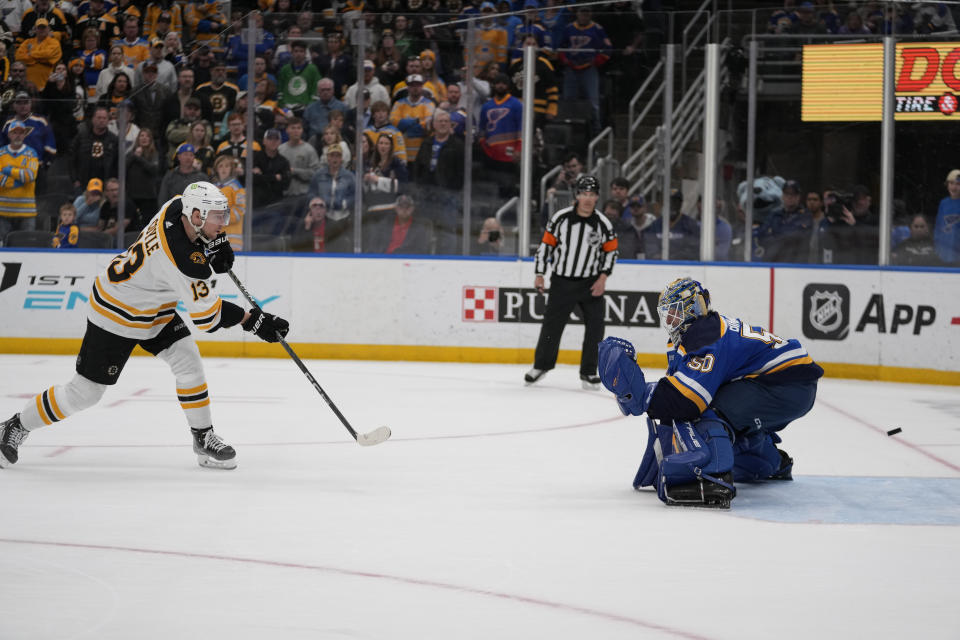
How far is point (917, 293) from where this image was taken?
8.79 meters

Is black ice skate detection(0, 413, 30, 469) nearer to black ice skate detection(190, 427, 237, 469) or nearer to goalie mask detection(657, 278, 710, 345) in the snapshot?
black ice skate detection(190, 427, 237, 469)

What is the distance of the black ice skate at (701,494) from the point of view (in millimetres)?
4328

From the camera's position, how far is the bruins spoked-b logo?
29.9 ft

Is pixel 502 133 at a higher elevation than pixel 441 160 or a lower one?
higher

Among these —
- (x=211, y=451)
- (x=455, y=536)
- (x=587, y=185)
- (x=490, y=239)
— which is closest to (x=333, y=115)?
(x=490, y=239)

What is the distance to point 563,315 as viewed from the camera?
332 inches

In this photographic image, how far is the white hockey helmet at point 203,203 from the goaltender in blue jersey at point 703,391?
1595 mm

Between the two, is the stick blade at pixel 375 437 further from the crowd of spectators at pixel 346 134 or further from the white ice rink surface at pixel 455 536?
the crowd of spectators at pixel 346 134

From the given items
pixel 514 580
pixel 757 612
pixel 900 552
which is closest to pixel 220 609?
pixel 514 580

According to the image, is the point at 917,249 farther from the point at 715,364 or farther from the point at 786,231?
the point at 715,364

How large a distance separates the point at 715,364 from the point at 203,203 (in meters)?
2.05

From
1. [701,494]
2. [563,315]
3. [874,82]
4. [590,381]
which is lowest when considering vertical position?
[590,381]

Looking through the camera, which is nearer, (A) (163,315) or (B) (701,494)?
(B) (701,494)

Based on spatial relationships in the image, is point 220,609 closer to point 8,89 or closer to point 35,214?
point 35,214
